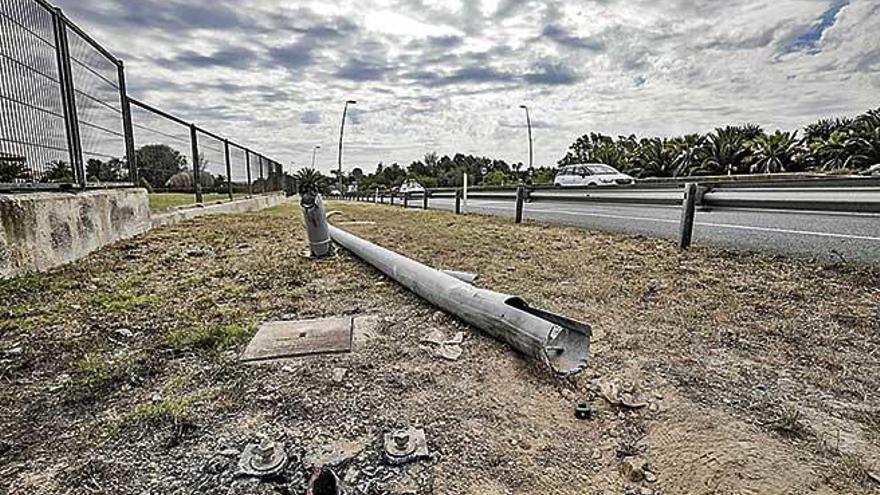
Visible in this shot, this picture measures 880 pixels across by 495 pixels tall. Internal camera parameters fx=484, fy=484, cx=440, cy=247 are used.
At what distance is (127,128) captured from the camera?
6.64 meters

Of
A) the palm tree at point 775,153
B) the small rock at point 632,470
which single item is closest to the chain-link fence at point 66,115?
the small rock at point 632,470

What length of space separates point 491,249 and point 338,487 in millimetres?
4160

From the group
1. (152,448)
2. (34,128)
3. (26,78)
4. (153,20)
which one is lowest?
(152,448)

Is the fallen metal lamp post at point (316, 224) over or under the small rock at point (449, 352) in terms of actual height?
over

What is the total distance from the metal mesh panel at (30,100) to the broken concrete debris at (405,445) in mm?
3788

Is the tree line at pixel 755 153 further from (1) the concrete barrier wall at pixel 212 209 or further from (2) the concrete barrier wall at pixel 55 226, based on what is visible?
(2) the concrete barrier wall at pixel 55 226

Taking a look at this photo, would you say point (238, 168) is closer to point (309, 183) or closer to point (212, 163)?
→ point (212, 163)

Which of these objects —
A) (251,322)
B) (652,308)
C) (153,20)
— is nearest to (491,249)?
(652,308)

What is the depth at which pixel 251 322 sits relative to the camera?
2.74 meters

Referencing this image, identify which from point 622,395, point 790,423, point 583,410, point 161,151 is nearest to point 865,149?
point 161,151

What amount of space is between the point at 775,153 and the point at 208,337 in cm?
4169

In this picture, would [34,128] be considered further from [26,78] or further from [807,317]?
[807,317]

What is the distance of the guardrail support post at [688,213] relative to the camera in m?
4.82

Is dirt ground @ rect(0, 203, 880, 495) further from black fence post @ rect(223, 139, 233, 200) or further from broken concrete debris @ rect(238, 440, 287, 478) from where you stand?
black fence post @ rect(223, 139, 233, 200)
